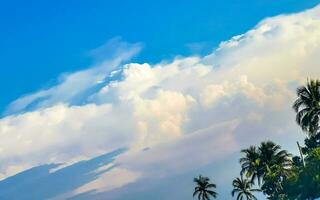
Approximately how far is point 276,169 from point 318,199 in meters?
13.5

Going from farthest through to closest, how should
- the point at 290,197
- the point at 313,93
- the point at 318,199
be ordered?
1. the point at 290,197
2. the point at 318,199
3. the point at 313,93

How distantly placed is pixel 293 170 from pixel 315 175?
46.7ft

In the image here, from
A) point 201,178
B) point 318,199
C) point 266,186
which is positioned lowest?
point 318,199

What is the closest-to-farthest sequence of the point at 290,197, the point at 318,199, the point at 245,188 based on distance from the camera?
the point at 318,199 < the point at 290,197 < the point at 245,188

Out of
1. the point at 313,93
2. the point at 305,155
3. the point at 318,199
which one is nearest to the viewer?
the point at 313,93

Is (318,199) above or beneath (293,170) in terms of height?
beneath

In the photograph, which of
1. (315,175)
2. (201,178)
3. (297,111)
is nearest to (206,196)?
(201,178)

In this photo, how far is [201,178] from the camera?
145 meters

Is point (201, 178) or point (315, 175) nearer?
point (315, 175)

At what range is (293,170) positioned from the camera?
397ft

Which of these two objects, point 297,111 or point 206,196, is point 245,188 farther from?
point 297,111

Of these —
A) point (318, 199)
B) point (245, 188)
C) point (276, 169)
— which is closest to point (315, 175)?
point (318, 199)

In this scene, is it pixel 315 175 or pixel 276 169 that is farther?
pixel 276 169

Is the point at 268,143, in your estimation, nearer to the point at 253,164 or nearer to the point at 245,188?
the point at 253,164
